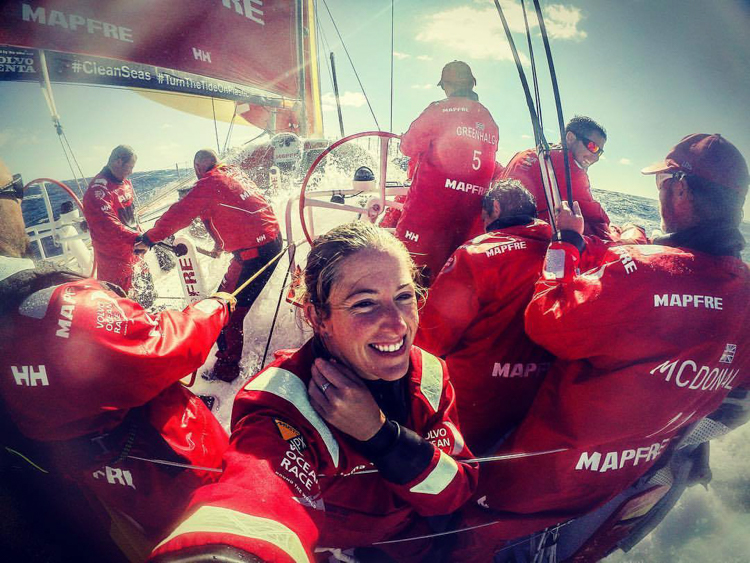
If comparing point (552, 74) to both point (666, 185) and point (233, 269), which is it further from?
point (233, 269)

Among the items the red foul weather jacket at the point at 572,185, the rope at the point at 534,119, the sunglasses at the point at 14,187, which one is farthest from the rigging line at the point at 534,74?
the sunglasses at the point at 14,187

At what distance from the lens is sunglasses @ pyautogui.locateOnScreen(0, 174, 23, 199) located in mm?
3007

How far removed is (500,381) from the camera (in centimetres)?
206

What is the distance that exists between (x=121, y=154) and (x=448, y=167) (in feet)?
14.1

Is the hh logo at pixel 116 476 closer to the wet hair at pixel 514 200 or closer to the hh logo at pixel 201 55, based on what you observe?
the wet hair at pixel 514 200

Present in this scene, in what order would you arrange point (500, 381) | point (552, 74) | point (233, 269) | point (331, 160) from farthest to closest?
1. point (331, 160)
2. point (233, 269)
3. point (500, 381)
4. point (552, 74)

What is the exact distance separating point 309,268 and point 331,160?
10.9 meters

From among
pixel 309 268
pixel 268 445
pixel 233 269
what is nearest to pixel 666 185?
pixel 309 268

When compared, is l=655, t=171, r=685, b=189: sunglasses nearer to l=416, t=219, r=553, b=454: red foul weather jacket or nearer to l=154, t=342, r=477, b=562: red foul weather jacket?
l=416, t=219, r=553, b=454: red foul weather jacket

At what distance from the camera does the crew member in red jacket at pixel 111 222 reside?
13.8 feet

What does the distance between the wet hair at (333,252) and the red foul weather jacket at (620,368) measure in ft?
2.76

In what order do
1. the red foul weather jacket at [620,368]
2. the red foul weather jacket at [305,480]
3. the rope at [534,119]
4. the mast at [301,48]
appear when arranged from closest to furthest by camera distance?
the red foul weather jacket at [305,480] → the red foul weather jacket at [620,368] → the rope at [534,119] → the mast at [301,48]

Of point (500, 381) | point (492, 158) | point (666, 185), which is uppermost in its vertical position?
point (492, 158)

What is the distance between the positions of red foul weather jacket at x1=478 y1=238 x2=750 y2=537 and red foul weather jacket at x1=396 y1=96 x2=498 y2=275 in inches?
56.2
